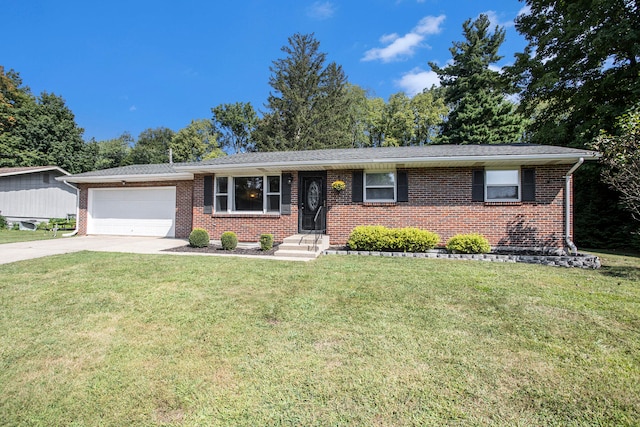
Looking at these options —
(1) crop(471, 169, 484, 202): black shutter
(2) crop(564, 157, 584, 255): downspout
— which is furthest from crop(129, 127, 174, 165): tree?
(2) crop(564, 157, 584, 255): downspout

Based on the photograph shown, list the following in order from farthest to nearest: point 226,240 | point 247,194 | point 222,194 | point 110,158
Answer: point 110,158, point 222,194, point 247,194, point 226,240

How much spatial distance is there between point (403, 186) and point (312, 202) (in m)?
2.86

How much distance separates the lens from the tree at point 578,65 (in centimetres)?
A: 1027

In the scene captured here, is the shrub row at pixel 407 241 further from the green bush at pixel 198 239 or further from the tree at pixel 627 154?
the green bush at pixel 198 239

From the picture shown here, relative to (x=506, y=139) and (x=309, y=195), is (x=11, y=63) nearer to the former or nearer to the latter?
(x=309, y=195)

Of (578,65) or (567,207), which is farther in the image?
(578,65)

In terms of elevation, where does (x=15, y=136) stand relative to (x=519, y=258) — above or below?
above

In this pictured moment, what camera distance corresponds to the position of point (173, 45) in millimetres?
15430

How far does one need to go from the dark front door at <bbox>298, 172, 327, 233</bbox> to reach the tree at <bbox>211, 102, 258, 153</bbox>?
2449 cm

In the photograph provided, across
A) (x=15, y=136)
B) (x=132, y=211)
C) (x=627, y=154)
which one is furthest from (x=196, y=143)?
(x=627, y=154)

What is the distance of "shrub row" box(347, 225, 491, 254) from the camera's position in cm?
771

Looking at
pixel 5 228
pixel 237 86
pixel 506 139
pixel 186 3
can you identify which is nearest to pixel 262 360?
pixel 186 3

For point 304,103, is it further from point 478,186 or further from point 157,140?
point 157,140

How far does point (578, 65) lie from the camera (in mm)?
Answer: 12102
